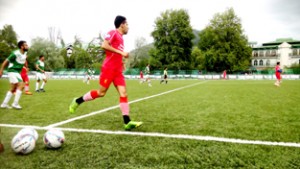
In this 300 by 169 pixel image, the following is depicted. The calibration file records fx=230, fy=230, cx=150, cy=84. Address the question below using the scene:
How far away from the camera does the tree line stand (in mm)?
56844

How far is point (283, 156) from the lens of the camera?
2.86 meters

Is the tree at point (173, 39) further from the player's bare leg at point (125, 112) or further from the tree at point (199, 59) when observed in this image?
the player's bare leg at point (125, 112)

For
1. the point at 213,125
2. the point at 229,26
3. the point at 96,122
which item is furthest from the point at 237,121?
the point at 229,26

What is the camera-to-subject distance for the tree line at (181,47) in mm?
56844

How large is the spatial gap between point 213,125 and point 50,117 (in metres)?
3.79

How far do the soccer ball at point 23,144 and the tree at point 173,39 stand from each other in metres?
57.0

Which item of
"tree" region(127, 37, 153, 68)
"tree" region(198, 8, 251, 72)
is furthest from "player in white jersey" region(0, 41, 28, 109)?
"tree" region(127, 37, 153, 68)

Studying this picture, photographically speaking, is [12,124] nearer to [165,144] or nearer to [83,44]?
[165,144]

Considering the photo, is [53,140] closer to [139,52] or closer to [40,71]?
[40,71]

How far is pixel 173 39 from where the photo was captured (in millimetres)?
61250

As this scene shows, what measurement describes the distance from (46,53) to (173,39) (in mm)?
34119

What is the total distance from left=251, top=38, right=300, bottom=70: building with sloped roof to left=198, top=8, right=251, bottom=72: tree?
37.5 metres

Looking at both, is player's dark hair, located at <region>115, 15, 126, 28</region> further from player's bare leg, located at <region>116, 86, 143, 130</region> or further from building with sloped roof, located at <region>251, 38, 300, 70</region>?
building with sloped roof, located at <region>251, 38, 300, 70</region>

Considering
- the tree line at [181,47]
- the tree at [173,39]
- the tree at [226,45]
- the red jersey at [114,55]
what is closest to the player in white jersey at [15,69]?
the red jersey at [114,55]
